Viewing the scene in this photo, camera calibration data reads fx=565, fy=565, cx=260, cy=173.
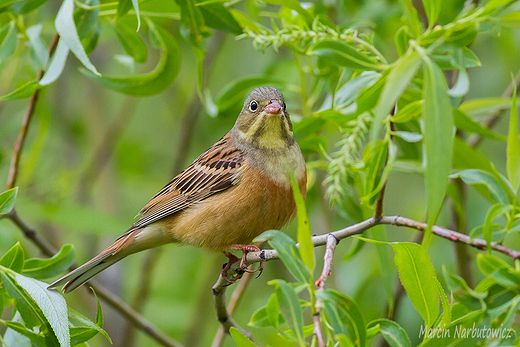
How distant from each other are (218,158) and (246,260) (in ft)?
5.04

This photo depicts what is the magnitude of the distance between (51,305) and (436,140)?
7.01ft

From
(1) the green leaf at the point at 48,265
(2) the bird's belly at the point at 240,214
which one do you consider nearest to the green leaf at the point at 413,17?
(2) the bird's belly at the point at 240,214

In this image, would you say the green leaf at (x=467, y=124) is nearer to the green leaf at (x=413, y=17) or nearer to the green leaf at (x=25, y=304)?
the green leaf at (x=413, y=17)

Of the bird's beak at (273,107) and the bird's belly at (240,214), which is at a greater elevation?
the bird's beak at (273,107)

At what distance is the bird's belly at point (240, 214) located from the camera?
182 inches

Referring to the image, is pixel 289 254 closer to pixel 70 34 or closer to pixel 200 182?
pixel 70 34

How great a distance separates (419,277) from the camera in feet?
9.53

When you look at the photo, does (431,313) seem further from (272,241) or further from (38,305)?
(38,305)

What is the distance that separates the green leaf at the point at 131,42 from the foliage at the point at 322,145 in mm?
12

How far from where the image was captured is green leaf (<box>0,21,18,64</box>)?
13.5 ft

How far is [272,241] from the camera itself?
7.84 feet

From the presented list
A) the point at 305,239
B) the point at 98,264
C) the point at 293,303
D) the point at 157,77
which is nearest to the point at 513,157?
the point at 305,239

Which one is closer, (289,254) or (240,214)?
(289,254)

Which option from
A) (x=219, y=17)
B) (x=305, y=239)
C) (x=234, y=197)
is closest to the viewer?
(x=305, y=239)
